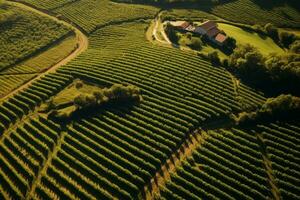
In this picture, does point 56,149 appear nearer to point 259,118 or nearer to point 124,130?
point 124,130

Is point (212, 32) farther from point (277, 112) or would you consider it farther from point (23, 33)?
point (23, 33)

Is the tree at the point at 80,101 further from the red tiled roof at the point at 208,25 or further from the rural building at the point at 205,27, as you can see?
the red tiled roof at the point at 208,25

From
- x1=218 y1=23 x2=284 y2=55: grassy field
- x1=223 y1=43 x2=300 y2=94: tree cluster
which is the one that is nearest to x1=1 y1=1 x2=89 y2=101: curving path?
x1=218 y1=23 x2=284 y2=55: grassy field

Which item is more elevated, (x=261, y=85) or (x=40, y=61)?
(x=261, y=85)

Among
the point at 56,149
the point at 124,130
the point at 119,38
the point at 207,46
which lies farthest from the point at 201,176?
the point at 119,38

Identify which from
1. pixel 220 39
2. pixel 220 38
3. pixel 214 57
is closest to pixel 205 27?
pixel 220 38

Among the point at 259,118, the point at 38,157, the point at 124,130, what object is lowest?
the point at 38,157

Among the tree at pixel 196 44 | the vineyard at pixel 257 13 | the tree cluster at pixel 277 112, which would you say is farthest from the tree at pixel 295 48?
the tree at pixel 196 44
